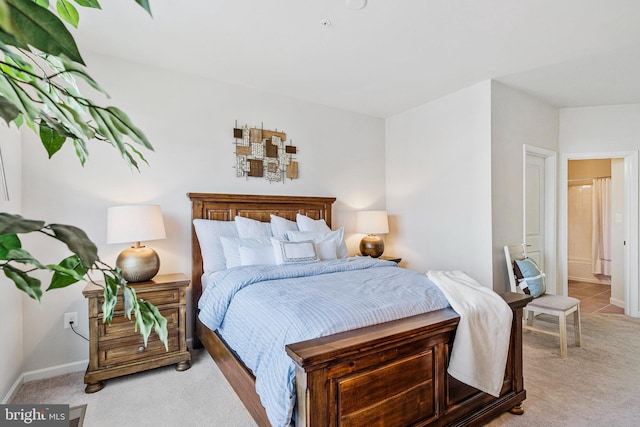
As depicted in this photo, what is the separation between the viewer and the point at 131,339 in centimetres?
249

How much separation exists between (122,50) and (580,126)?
531 centimetres

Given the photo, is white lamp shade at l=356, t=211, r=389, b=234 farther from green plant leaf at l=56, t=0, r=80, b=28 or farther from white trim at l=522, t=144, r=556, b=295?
green plant leaf at l=56, t=0, r=80, b=28

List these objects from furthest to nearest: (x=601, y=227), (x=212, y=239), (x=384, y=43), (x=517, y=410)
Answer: (x=601, y=227) → (x=212, y=239) → (x=384, y=43) → (x=517, y=410)

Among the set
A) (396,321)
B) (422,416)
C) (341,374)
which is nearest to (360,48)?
(396,321)

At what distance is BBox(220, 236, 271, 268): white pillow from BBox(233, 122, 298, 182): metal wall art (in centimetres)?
86

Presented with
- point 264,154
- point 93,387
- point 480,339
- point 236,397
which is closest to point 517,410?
point 480,339

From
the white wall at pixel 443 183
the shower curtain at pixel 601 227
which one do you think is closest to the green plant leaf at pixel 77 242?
the white wall at pixel 443 183

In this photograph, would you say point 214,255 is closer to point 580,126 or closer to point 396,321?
point 396,321

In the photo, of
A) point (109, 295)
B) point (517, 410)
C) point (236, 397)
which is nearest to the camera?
point (109, 295)

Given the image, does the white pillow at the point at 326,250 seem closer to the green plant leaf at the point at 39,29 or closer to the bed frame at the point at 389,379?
the bed frame at the point at 389,379

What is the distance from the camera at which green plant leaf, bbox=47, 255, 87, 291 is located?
49cm

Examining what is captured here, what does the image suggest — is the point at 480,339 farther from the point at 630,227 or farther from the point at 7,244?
the point at 630,227

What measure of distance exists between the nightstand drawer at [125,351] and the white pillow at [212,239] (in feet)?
2.43

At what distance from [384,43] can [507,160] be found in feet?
6.30
